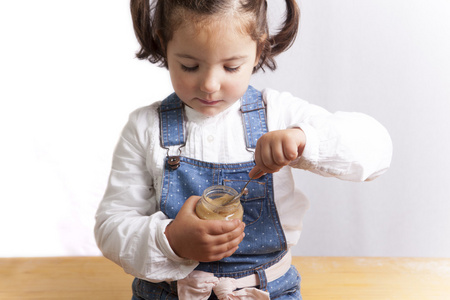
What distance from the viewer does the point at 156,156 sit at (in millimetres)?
1143

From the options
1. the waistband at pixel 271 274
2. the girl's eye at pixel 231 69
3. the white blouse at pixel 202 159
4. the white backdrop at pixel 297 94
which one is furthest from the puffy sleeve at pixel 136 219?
the white backdrop at pixel 297 94

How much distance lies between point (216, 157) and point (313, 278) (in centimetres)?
47

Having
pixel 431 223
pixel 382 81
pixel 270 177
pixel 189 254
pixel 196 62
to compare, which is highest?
pixel 196 62

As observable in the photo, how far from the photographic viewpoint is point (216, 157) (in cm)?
114

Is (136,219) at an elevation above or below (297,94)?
below

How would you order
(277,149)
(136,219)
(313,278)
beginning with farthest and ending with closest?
(313,278)
(136,219)
(277,149)

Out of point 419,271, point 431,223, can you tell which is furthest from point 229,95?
point 431,223

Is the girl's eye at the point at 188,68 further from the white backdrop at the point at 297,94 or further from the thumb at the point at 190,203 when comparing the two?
the white backdrop at the point at 297,94

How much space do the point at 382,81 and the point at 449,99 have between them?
194 mm

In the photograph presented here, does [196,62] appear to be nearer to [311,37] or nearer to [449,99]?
[311,37]

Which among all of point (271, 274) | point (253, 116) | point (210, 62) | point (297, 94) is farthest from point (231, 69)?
point (297, 94)

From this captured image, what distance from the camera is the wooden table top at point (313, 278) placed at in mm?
1381

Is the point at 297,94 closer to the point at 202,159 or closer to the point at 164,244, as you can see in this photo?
the point at 202,159

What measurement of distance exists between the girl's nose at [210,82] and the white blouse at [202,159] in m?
0.14
